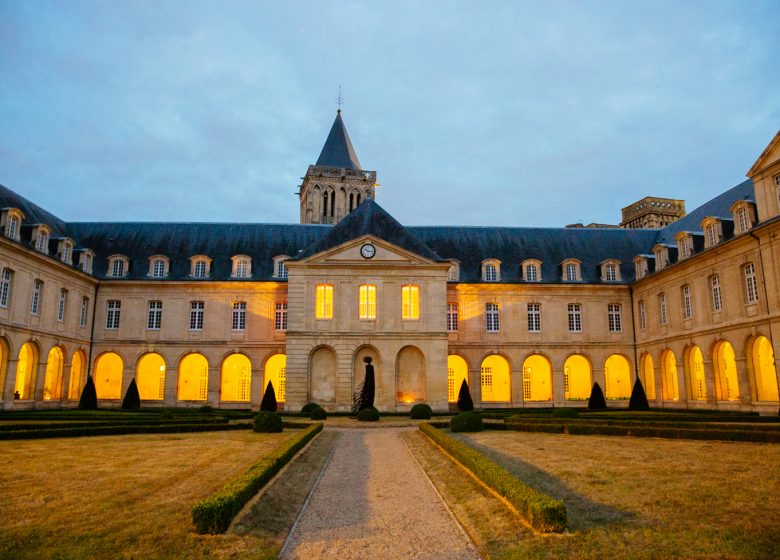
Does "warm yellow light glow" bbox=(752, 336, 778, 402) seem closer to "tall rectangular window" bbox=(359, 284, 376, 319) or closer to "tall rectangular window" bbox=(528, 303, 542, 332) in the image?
"tall rectangular window" bbox=(528, 303, 542, 332)

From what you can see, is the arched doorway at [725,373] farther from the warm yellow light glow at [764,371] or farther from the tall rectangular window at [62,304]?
the tall rectangular window at [62,304]

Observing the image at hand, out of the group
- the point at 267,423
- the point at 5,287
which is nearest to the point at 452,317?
the point at 267,423

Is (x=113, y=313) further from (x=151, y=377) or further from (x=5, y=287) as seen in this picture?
(x=5, y=287)

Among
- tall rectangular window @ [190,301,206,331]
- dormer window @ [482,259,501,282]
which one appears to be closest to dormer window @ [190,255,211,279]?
tall rectangular window @ [190,301,206,331]

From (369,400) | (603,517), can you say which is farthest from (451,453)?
(369,400)

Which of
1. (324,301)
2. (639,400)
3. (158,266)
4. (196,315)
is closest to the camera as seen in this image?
(639,400)

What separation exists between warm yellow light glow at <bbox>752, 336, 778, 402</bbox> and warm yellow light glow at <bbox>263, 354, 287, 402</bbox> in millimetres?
23248

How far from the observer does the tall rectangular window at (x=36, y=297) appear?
28.2 m

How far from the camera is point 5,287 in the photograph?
26.2 metres

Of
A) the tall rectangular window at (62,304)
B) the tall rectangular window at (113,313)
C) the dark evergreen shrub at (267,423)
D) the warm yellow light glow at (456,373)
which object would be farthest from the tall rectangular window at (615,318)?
the tall rectangular window at (62,304)

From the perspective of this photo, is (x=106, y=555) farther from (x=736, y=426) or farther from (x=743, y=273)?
(x=743, y=273)

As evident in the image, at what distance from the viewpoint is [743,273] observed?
25.1m

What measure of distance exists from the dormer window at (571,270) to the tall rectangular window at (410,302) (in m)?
10.2

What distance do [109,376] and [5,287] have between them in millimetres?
10061
